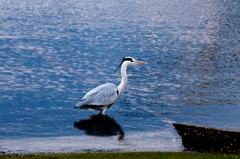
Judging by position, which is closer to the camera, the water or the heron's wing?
the water

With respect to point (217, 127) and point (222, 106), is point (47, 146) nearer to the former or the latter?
point (217, 127)

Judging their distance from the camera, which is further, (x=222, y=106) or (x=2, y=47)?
(x=2, y=47)

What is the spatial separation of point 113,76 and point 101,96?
8.49 meters

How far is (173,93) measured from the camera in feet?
99.3

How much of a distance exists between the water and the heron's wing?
83 cm

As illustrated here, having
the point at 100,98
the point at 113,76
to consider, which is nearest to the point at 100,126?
the point at 100,98

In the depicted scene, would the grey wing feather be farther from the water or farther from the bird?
the water

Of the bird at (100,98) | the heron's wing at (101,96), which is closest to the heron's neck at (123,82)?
the bird at (100,98)

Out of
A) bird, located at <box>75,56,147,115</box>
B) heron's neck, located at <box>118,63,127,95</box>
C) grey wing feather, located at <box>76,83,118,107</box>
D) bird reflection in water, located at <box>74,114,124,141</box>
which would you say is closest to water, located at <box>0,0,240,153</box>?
bird reflection in water, located at <box>74,114,124,141</box>

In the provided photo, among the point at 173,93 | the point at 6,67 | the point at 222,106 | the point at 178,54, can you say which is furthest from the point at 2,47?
the point at 222,106

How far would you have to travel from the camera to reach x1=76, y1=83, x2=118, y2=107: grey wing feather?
2469 cm

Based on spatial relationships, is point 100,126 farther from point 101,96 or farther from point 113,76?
point 113,76

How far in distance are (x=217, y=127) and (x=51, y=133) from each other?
667cm

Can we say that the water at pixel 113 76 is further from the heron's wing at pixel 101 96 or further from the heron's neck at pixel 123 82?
the heron's neck at pixel 123 82
